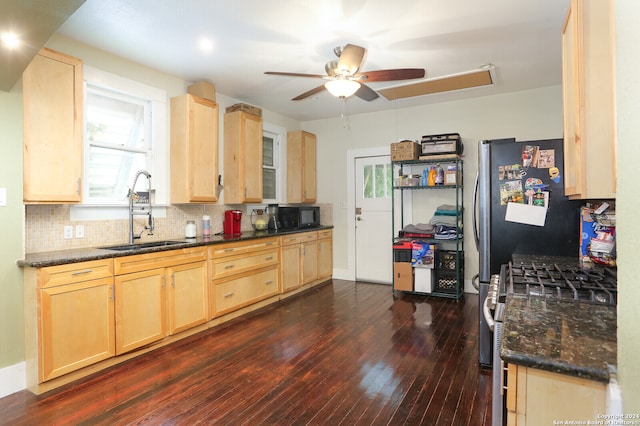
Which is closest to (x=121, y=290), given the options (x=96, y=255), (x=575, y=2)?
(x=96, y=255)

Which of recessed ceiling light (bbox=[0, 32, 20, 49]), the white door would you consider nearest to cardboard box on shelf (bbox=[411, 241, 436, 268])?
the white door

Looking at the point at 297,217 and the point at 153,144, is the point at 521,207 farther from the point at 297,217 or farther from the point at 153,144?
the point at 153,144

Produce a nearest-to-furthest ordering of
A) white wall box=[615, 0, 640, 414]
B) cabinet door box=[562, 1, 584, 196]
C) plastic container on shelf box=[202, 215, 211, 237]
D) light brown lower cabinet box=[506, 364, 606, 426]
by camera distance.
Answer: white wall box=[615, 0, 640, 414]
light brown lower cabinet box=[506, 364, 606, 426]
cabinet door box=[562, 1, 584, 196]
plastic container on shelf box=[202, 215, 211, 237]

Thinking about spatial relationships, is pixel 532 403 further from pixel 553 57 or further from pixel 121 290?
pixel 553 57

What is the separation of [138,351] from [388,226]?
3675 mm

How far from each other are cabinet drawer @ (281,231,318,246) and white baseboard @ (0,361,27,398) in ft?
9.07

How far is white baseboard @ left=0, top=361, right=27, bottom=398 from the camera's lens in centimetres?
232

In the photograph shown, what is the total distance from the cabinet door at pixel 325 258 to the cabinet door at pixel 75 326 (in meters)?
3.17

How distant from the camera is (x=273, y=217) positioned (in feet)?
16.6

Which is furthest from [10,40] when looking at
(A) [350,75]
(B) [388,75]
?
(B) [388,75]

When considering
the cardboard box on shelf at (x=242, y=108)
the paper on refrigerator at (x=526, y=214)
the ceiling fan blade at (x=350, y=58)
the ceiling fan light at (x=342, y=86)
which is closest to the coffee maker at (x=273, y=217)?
the cardboard box on shelf at (x=242, y=108)

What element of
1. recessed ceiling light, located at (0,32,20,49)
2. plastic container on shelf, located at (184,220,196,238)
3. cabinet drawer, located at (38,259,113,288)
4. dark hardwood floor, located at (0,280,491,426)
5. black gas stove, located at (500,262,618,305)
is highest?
recessed ceiling light, located at (0,32,20,49)

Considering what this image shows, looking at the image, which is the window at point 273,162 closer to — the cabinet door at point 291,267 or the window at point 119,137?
the cabinet door at point 291,267

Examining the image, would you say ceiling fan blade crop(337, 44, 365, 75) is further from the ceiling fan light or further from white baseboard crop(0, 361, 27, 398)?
white baseboard crop(0, 361, 27, 398)
